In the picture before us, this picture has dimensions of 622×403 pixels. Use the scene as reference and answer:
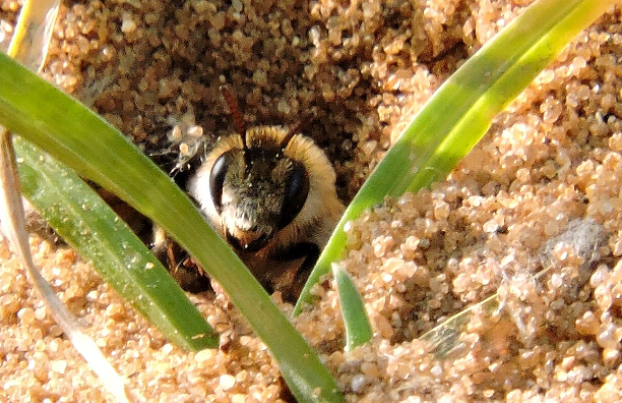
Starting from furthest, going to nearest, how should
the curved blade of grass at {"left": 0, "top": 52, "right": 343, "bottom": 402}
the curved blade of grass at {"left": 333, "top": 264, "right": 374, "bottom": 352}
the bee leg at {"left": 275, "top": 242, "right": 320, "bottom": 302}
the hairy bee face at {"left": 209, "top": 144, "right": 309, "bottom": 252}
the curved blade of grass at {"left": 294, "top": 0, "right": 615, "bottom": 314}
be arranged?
the bee leg at {"left": 275, "top": 242, "right": 320, "bottom": 302} < the hairy bee face at {"left": 209, "top": 144, "right": 309, "bottom": 252} < the curved blade of grass at {"left": 294, "top": 0, "right": 615, "bottom": 314} < the curved blade of grass at {"left": 333, "top": 264, "right": 374, "bottom": 352} < the curved blade of grass at {"left": 0, "top": 52, "right": 343, "bottom": 402}

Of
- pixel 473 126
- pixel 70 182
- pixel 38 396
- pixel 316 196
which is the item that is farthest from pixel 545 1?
pixel 38 396

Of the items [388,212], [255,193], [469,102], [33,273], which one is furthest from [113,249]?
[469,102]

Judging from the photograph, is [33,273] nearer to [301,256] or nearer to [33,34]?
[33,34]

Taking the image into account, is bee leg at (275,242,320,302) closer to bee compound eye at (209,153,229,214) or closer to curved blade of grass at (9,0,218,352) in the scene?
bee compound eye at (209,153,229,214)

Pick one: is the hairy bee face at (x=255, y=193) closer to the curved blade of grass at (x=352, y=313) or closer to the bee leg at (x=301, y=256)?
the bee leg at (x=301, y=256)

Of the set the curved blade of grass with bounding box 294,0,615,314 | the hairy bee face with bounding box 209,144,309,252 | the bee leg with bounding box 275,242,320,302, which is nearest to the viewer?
the curved blade of grass with bounding box 294,0,615,314

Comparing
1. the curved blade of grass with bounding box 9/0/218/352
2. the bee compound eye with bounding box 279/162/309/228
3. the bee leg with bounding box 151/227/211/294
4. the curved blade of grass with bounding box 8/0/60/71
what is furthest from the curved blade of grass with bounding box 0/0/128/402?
the bee compound eye with bounding box 279/162/309/228
